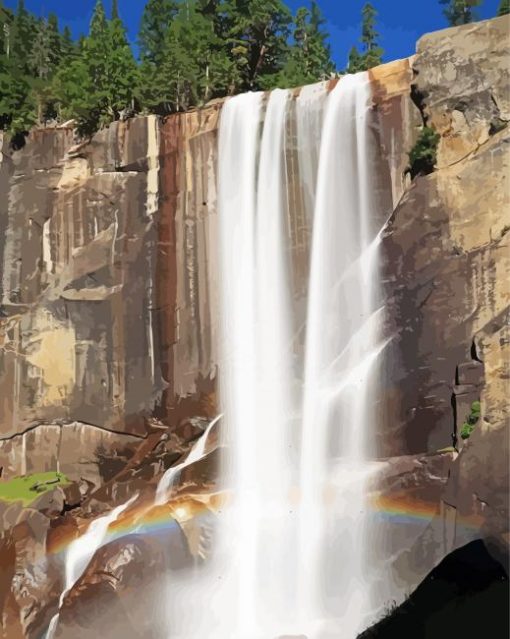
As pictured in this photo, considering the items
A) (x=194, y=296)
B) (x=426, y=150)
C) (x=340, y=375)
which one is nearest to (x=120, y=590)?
(x=340, y=375)

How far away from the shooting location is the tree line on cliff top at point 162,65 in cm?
2208

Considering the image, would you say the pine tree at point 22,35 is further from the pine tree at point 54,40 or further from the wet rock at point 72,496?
the wet rock at point 72,496

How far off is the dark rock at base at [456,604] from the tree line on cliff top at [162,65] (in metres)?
16.1

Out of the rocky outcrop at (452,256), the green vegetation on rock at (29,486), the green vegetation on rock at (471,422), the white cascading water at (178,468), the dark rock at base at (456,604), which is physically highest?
the rocky outcrop at (452,256)

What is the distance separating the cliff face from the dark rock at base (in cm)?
46

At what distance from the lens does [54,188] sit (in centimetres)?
1973

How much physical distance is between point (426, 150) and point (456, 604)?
10599 mm

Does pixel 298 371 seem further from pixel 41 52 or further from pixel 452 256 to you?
pixel 41 52

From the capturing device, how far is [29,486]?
57.7 ft

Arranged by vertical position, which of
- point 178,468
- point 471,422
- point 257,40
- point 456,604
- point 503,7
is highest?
point 503,7

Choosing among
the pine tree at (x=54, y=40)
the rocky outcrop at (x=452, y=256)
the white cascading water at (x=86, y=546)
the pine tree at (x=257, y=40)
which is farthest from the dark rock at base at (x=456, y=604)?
the pine tree at (x=54, y=40)

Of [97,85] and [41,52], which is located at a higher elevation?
[41,52]

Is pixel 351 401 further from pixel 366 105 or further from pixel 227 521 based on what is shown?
pixel 366 105

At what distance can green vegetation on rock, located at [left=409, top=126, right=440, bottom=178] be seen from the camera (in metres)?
16.0
